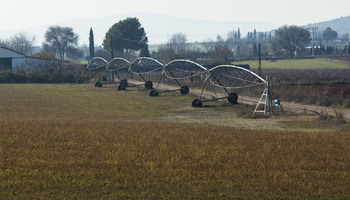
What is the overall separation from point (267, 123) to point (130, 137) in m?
10.8

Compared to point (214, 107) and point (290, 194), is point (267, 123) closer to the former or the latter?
point (214, 107)

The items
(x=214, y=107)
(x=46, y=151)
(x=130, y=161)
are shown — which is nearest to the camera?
(x=130, y=161)

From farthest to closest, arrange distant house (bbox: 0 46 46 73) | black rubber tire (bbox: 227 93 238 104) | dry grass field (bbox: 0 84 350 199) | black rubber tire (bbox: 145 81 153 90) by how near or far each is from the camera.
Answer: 1. distant house (bbox: 0 46 46 73)
2. black rubber tire (bbox: 145 81 153 90)
3. black rubber tire (bbox: 227 93 238 104)
4. dry grass field (bbox: 0 84 350 199)

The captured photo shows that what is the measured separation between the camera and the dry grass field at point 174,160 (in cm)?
1393

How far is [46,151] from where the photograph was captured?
19.7m

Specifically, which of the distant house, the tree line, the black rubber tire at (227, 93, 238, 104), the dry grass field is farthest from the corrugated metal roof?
the dry grass field

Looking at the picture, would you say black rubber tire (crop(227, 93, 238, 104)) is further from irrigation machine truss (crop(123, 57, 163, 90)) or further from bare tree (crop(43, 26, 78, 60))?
bare tree (crop(43, 26, 78, 60))

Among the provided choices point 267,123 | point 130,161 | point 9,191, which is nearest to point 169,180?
point 130,161

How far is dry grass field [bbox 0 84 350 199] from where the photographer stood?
548 inches

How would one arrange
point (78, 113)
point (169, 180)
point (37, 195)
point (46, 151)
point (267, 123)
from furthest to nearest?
point (78, 113), point (267, 123), point (46, 151), point (169, 180), point (37, 195)

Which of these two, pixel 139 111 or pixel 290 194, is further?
pixel 139 111

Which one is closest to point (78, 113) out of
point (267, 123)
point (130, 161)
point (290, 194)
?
point (267, 123)

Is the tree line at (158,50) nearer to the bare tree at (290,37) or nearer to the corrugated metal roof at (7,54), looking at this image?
the bare tree at (290,37)

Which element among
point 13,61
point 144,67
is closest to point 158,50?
point 13,61
